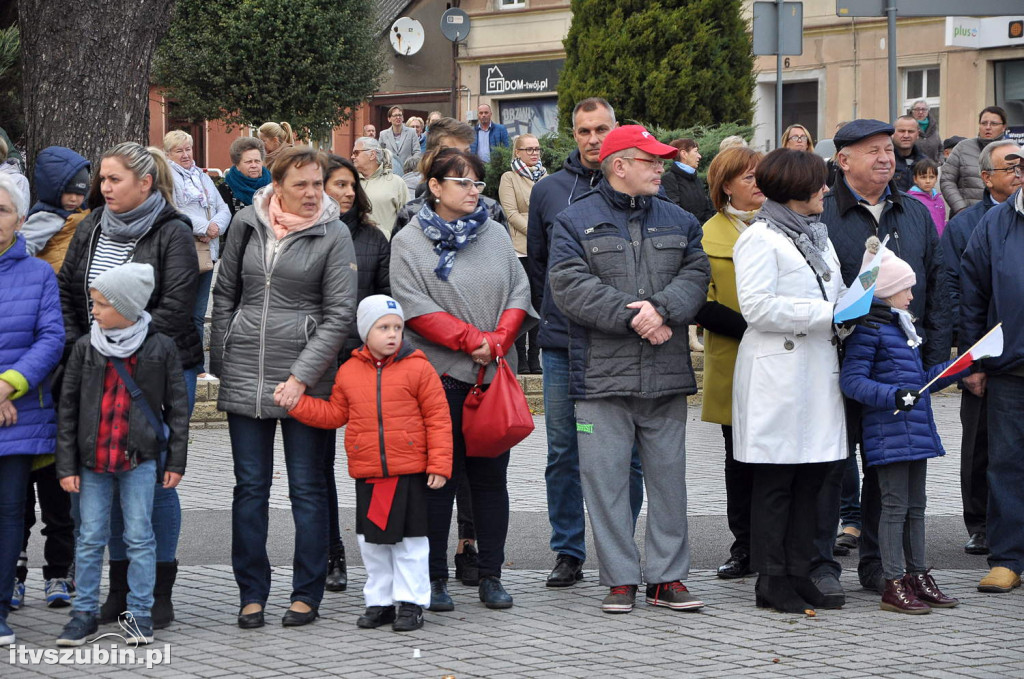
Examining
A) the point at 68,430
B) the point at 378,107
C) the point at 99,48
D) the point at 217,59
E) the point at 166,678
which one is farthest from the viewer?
the point at 378,107

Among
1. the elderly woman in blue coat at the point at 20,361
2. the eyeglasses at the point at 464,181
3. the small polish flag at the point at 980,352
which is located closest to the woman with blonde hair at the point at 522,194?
the eyeglasses at the point at 464,181

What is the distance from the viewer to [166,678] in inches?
221

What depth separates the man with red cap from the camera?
21.6ft

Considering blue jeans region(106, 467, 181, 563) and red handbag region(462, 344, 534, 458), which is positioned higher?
red handbag region(462, 344, 534, 458)

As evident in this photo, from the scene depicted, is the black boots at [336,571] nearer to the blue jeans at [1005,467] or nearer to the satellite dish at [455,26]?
the blue jeans at [1005,467]

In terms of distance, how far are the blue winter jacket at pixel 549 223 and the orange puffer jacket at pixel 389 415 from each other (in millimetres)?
992

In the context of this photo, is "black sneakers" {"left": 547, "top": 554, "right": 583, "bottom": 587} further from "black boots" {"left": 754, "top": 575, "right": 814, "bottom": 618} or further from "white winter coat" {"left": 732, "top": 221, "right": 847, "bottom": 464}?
"white winter coat" {"left": 732, "top": 221, "right": 847, "bottom": 464}

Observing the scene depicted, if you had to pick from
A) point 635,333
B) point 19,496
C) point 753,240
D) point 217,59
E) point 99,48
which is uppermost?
point 217,59

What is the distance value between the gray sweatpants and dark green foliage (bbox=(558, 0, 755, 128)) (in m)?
12.1

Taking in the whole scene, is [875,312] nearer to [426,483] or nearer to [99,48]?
[426,483]

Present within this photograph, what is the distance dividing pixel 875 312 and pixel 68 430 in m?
3.45

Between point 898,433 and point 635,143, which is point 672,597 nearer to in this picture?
point 898,433

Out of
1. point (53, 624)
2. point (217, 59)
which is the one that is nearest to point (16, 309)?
point (53, 624)

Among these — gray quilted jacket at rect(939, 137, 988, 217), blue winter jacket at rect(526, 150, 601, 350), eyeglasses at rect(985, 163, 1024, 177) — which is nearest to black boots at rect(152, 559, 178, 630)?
blue winter jacket at rect(526, 150, 601, 350)
